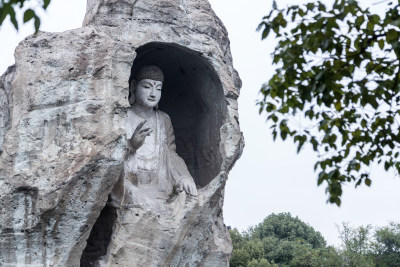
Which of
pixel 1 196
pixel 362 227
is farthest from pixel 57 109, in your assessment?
pixel 362 227

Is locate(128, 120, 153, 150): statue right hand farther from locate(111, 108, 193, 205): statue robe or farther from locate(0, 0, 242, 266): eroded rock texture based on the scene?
locate(0, 0, 242, 266): eroded rock texture

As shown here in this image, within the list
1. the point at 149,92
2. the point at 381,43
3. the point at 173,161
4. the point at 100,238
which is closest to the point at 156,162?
the point at 173,161

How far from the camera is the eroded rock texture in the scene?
9.91m

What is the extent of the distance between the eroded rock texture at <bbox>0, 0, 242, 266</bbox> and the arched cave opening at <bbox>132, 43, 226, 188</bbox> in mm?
30

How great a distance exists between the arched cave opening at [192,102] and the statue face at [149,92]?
47 cm

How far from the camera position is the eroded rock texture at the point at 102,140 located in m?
9.91

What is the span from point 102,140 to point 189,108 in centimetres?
278

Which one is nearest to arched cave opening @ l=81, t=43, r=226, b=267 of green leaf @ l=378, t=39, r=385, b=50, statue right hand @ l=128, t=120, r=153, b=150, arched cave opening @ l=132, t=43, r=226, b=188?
arched cave opening @ l=132, t=43, r=226, b=188

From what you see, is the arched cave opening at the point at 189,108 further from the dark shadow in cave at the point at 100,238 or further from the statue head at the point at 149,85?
the statue head at the point at 149,85

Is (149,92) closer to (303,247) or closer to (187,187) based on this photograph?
(187,187)

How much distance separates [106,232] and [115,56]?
213 cm

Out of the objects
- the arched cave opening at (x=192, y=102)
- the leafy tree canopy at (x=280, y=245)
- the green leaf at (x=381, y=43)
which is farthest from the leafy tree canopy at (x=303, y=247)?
the green leaf at (x=381, y=43)

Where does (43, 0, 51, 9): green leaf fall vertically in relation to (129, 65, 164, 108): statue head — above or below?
below

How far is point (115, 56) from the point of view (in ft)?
34.9
